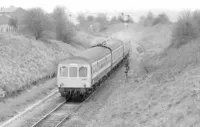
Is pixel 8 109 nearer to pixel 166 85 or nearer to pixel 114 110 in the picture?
pixel 114 110

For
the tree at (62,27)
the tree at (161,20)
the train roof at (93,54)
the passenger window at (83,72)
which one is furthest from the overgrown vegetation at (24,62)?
the tree at (161,20)

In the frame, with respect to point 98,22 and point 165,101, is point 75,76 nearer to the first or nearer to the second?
point 165,101

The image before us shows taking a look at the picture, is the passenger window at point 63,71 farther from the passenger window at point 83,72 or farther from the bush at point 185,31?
the bush at point 185,31

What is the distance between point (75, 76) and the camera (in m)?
22.1

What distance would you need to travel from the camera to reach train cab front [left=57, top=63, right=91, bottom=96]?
22.1 meters

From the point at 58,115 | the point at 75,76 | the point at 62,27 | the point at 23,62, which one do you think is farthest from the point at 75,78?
the point at 62,27

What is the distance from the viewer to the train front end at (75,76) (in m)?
22.1

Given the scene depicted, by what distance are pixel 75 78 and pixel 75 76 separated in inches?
5.4

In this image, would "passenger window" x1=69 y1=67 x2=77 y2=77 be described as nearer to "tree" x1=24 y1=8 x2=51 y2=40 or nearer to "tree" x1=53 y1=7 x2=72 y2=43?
"tree" x1=24 y1=8 x2=51 y2=40

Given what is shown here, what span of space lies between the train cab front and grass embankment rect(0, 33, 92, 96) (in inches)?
219

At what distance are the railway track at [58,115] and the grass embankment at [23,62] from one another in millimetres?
6130

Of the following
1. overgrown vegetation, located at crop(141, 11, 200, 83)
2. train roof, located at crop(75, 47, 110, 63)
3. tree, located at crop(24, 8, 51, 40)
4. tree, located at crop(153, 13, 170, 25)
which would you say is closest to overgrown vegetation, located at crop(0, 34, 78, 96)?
tree, located at crop(24, 8, 51, 40)

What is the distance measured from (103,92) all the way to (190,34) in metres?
12.1

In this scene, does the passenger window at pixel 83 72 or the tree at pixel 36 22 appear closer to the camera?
the passenger window at pixel 83 72
